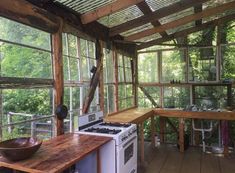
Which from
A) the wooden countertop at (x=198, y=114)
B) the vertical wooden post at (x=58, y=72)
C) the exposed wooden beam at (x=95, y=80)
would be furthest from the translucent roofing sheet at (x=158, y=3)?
the wooden countertop at (x=198, y=114)

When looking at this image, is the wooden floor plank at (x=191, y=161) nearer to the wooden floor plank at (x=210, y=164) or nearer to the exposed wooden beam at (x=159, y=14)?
the wooden floor plank at (x=210, y=164)

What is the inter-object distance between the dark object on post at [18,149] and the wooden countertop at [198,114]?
11.8 ft

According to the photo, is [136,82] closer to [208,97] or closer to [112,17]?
[208,97]

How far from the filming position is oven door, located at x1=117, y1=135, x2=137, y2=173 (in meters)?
2.82

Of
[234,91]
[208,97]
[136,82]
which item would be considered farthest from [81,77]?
[234,91]

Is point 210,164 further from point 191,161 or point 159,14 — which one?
point 159,14

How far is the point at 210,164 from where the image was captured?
4.38 m

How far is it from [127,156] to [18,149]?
155 centimetres

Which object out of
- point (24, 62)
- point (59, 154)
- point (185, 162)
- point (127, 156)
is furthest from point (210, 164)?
point (24, 62)

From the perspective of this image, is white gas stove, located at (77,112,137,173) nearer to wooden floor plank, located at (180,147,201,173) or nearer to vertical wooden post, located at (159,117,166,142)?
wooden floor plank, located at (180,147,201,173)

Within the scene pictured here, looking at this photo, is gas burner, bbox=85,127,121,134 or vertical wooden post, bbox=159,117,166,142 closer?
gas burner, bbox=85,127,121,134

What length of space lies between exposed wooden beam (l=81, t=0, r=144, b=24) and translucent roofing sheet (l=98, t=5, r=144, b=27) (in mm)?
537

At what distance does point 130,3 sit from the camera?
3225 mm

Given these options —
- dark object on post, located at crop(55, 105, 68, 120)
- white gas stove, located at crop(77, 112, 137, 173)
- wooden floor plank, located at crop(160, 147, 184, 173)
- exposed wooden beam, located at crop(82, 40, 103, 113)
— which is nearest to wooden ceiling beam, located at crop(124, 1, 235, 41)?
exposed wooden beam, located at crop(82, 40, 103, 113)
